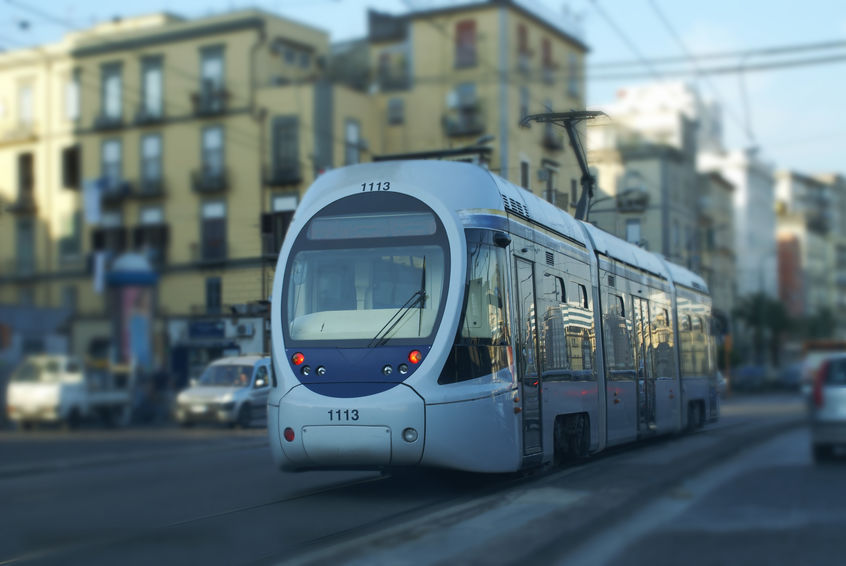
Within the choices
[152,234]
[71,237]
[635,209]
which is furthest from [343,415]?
[71,237]

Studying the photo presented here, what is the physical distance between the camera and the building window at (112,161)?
53828 millimetres

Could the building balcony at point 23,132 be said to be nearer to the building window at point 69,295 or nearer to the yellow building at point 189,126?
the yellow building at point 189,126

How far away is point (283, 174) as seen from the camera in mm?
47938

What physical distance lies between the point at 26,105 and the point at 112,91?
216 inches

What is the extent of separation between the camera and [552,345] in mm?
12867

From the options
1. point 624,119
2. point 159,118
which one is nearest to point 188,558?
point 159,118

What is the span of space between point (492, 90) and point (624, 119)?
2794cm

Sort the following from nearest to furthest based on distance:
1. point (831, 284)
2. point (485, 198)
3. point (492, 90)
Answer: point (485, 198)
point (492, 90)
point (831, 284)

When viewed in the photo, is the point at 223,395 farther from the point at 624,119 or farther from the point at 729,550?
the point at 624,119

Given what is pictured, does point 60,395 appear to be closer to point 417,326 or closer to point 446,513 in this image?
point 417,326

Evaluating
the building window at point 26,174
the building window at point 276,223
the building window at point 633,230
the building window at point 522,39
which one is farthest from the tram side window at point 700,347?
the building window at point 26,174

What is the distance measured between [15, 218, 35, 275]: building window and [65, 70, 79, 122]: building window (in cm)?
539

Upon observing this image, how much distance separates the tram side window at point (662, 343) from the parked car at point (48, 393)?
18.4m

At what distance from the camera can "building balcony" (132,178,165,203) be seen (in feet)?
170
